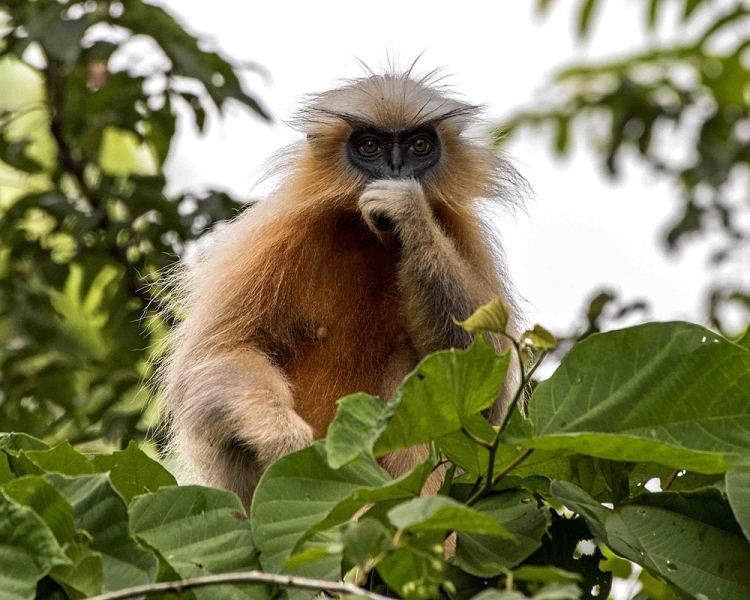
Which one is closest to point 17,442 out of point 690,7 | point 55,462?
point 55,462

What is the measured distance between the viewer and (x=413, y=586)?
1.62 m

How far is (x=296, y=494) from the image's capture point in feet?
6.96

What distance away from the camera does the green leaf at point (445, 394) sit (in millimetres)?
1985

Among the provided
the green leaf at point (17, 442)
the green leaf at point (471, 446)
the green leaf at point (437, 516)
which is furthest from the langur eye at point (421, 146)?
the green leaf at point (437, 516)

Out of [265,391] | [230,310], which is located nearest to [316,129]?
[230,310]

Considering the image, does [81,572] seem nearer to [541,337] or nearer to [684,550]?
[541,337]

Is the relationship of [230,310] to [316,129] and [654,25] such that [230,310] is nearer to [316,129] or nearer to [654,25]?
[316,129]

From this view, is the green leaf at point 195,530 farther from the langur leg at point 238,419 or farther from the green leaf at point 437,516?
the langur leg at point 238,419

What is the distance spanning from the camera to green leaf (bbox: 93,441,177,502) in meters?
2.46

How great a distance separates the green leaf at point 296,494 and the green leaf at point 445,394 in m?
0.08

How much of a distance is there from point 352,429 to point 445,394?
199 mm

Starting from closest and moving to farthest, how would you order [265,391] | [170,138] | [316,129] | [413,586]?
[413,586]
[265,391]
[316,129]
[170,138]

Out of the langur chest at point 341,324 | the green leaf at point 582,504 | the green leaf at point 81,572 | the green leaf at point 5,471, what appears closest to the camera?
the green leaf at point 81,572

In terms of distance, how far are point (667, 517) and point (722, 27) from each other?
5.01 m
